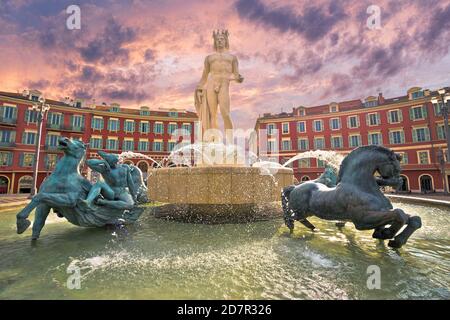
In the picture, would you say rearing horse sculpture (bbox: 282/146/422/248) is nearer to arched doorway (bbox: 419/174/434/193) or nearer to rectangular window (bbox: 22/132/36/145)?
arched doorway (bbox: 419/174/434/193)

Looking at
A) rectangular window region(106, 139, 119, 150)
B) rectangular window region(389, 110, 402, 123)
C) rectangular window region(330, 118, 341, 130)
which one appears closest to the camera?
rectangular window region(389, 110, 402, 123)

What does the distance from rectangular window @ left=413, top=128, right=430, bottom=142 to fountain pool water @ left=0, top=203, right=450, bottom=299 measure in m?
35.5

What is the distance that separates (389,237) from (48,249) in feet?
17.2

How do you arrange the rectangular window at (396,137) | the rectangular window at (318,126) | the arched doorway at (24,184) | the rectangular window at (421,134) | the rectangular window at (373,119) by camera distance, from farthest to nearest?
the rectangular window at (318,126) < the rectangular window at (373,119) < the rectangular window at (396,137) < the rectangular window at (421,134) < the arched doorway at (24,184)

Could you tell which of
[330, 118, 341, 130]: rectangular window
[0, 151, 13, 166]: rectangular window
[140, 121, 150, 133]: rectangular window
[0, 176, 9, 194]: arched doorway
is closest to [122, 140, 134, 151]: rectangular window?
[140, 121, 150, 133]: rectangular window

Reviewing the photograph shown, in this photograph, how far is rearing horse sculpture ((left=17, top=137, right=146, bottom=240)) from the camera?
3.74m

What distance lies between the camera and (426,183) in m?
30.1

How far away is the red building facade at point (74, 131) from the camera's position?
29641 millimetres

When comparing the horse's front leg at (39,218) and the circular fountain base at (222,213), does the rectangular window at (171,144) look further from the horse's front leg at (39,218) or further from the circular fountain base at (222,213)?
the horse's front leg at (39,218)

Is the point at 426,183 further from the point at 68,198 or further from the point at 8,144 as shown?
the point at 8,144

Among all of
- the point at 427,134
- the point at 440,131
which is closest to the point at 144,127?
the point at 427,134

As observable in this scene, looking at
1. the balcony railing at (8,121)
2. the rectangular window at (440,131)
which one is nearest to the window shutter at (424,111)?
the rectangular window at (440,131)
